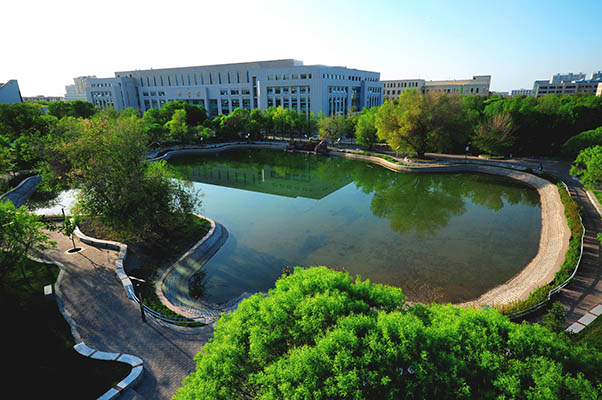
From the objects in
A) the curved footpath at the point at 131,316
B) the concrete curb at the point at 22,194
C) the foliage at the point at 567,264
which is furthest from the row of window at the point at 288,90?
the curved footpath at the point at 131,316

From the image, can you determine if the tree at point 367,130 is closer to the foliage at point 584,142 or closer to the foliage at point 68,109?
the foliage at point 584,142

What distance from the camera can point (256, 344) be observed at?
782 cm

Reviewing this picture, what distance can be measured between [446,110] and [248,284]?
128 feet

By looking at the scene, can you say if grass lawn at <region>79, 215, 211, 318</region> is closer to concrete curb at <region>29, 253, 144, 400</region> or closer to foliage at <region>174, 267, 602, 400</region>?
concrete curb at <region>29, 253, 144, 400</region>

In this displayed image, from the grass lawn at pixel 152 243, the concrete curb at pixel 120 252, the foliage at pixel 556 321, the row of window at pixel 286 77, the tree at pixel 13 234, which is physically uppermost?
the row of window at pixel 286 77

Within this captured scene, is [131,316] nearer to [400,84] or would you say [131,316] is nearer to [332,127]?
[332,127]

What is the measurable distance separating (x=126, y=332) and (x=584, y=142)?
51546mm

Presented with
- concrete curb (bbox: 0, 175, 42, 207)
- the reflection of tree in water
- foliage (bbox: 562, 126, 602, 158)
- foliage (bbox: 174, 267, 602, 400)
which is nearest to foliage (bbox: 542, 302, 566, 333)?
foliage (bbox: 174, 267, 602, 400)

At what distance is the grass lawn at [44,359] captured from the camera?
1069cm

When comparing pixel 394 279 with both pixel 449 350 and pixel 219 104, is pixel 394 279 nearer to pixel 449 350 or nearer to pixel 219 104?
pixel 449 350

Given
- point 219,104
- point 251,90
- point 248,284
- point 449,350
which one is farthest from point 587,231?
point 219,104

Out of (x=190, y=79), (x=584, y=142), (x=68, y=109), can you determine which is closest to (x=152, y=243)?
(x=584, y=142)

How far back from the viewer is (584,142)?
3959 cm

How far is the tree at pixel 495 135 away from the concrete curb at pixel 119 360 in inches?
1916
